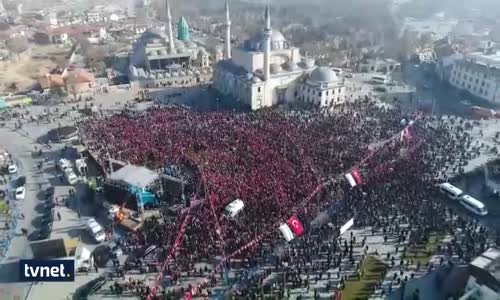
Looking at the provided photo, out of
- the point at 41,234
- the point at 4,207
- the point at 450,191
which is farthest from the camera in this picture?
the point at 450,191

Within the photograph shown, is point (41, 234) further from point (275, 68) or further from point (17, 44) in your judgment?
point (17, 44)

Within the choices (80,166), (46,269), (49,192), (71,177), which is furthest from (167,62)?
(46,269)

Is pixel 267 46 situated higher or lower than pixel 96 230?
higher

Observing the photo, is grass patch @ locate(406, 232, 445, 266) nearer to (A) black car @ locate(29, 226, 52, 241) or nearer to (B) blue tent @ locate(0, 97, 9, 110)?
(A) black car @ locate(29, 226, 52, 241)

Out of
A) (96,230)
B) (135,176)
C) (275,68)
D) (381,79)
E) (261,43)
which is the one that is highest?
(261,43)

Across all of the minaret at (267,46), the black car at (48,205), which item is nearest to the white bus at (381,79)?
the minaret at (267,46)

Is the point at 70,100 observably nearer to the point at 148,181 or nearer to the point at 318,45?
the point at 148,181
